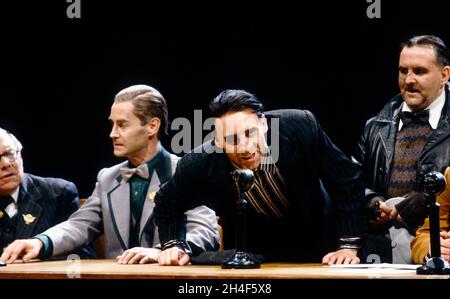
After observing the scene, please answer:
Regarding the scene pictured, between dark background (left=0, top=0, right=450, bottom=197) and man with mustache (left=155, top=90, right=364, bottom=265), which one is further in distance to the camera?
dark background (left=0, top=0, right=450, bottom=197)

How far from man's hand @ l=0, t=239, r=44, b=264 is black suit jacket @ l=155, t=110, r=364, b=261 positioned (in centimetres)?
58

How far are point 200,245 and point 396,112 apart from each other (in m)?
1.23

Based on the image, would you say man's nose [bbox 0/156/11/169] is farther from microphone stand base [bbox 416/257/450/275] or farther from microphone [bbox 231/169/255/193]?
microphone stand base [bbox 416/257/450/275]

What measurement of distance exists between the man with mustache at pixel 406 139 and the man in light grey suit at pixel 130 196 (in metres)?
0.77

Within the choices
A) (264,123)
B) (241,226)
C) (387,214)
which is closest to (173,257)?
(241,226)

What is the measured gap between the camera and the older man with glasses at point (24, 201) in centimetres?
412

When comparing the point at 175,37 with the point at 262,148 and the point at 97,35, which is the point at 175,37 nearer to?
the point at 97,35

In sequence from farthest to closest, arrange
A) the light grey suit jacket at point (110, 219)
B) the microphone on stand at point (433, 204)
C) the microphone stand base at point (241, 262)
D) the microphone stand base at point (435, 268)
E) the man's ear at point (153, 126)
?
the man's ear at point (153, 126)
the light grey suit jacket at point (110, 219)
the microphone stand base at point (241, 262)
the microphone on stand at point (433, 204)
the microphone stand base at point (435, 268)

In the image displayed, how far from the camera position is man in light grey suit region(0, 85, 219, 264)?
3.85 m

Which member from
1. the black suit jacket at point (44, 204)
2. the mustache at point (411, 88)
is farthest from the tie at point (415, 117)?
the black suit jacket at point (44, 204)

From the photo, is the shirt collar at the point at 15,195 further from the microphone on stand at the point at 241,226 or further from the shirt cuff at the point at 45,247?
the microphone on stand at the point at 241,226

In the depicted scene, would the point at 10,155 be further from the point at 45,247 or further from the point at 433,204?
the point at 433,204

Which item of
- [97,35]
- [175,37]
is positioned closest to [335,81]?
[175,37]

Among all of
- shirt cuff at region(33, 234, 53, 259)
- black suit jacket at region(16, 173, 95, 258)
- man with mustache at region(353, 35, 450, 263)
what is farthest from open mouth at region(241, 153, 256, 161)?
black suit jacket at region(16, 173, 95, 258)
